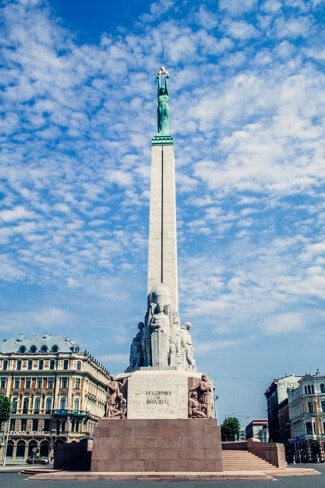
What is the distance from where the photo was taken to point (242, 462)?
2136 centimetres

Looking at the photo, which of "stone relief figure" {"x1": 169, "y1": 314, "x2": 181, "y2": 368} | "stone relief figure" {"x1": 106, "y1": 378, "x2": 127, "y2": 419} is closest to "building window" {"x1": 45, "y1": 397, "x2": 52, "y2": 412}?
"stone relief figure" {"x1": 169, "y1": 314, "x2": 181, "y2": 368}

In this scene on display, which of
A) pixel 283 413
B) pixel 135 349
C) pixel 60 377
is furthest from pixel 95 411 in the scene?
pixel 135 349

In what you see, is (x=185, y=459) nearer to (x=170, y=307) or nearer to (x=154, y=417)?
(x=154, y=417)

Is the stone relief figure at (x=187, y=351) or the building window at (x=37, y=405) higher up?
the building window at (x=37, y=405)

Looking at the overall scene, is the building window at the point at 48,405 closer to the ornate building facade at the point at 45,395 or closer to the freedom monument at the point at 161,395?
the ornate building facade at the point at 45,395

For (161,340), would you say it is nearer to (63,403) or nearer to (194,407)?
(194,407)

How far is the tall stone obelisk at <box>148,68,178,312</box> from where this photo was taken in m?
25.7

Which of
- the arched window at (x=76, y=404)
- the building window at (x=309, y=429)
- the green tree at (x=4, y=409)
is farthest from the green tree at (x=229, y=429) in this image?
the green tree at (x=4, y=409)

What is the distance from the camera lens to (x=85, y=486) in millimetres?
14695

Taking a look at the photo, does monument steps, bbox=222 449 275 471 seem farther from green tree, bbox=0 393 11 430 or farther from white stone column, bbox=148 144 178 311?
green tree, bbox=0 393 11 430

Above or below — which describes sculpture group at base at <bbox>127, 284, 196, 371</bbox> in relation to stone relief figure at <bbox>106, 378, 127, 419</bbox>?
above

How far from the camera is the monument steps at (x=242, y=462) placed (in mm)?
20802

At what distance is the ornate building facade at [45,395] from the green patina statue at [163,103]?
48.6 metres

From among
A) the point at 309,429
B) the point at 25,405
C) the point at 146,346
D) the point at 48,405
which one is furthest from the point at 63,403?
the point at 146,346
